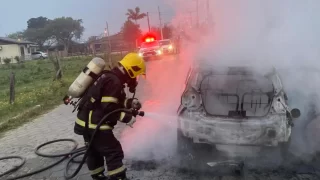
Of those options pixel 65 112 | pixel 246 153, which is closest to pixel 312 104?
pixel 246 153

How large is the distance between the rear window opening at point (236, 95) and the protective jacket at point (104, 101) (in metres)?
1.28

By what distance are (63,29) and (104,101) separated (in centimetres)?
8180

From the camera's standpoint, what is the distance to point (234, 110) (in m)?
4.82

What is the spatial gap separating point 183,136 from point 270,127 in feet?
3.86

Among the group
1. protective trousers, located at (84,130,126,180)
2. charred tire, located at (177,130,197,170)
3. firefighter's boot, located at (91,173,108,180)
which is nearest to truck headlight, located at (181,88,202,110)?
charred tire, located at (177,130,197,170)

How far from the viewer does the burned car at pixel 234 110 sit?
457 cm

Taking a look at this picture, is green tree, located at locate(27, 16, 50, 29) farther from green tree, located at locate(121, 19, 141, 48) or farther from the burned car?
the burned car

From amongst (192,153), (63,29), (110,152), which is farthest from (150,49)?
(63,29)

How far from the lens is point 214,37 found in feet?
21.5

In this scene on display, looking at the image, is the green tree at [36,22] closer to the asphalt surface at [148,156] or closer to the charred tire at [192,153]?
the asphalt surface at [148,156]

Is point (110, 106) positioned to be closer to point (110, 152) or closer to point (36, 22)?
point (110, 152)

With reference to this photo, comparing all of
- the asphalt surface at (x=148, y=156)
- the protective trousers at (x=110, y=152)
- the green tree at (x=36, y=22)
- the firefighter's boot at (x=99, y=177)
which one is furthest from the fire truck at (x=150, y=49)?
the green tree at (x=36, y=22)

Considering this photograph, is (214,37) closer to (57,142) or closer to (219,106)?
(219,106)

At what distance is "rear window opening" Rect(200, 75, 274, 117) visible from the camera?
187 inches
